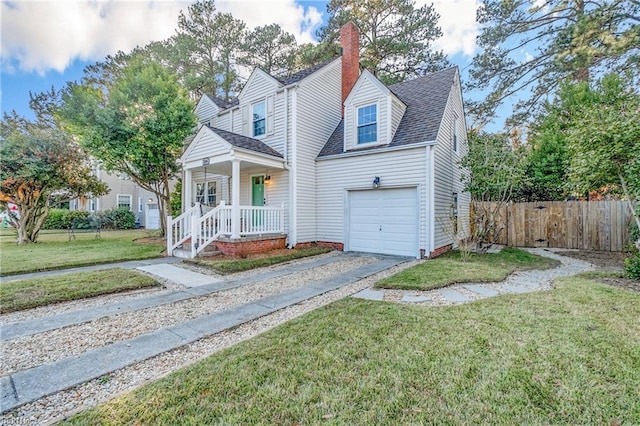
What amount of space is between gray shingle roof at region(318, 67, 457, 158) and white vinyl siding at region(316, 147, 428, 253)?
45 centimetres

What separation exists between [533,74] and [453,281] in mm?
14853

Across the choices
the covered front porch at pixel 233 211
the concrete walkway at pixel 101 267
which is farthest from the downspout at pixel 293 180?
the concrete walkway at pixel 101 267

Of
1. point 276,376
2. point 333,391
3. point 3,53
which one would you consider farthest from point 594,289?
point 3,53

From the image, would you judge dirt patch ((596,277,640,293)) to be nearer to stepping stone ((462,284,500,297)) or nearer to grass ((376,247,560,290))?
grass ((376,247,560,290))

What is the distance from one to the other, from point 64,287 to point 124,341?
3.23 m

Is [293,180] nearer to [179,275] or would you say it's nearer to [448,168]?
[179,275]

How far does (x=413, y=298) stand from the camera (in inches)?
204

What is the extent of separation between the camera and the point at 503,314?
4.14m

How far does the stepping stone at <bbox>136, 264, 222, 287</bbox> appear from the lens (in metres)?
6.45

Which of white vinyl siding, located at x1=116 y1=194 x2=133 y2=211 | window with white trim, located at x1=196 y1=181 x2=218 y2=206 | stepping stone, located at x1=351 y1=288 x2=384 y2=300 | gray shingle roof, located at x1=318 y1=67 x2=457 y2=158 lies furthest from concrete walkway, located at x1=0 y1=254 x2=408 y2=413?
white vinyl siding, located at x1=116 y1=194 x2=133 y2=211

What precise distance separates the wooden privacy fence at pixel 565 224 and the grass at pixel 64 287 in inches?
419

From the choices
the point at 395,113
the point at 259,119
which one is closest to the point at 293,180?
the point at 259,119

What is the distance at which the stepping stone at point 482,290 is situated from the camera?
534cm

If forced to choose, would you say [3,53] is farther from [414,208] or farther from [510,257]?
[510,257]
